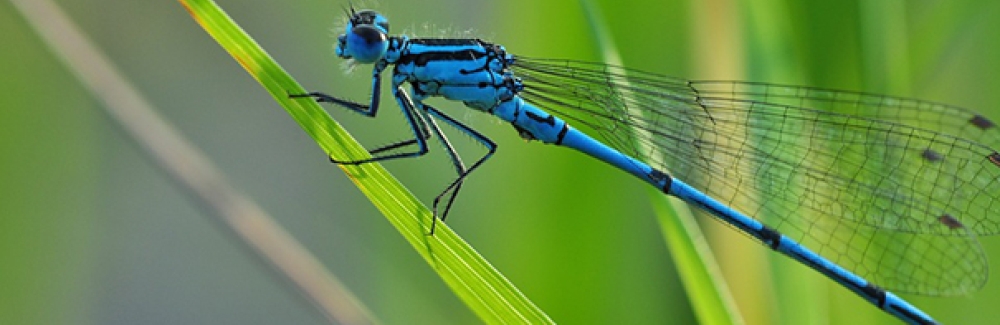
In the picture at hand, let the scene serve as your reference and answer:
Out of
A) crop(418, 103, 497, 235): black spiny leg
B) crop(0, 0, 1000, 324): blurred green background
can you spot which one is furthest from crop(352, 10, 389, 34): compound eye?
crop(418, 103, 497, 235): black spiny leg

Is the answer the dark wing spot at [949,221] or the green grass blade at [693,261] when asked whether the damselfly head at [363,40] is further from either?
the dark wing spot at [949,221]

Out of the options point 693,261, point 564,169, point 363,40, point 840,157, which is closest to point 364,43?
point 363,40

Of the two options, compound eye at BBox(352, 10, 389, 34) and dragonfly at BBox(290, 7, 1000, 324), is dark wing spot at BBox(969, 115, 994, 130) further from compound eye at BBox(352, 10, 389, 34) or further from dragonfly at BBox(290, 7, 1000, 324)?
compound eye at BBox(352, 10, 389, 34)

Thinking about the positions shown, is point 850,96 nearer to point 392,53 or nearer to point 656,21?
→ point 656,21

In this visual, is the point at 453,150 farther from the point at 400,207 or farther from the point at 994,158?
the point at 994,158

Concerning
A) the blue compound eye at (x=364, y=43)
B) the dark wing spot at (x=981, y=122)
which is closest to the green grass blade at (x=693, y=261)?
the blue compound eye at (x=364, y=43)
